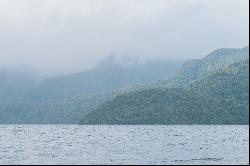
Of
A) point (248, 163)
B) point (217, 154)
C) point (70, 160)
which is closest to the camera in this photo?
point (248, 163)

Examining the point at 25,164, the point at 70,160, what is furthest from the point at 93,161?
the point at 25,164

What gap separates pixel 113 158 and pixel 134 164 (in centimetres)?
1799

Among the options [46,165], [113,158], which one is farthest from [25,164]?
[113,158]

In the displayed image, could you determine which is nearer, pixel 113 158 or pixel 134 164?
pixel 134 164

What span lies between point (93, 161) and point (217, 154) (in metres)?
39.1

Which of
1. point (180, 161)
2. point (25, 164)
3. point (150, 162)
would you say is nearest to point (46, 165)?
point (25, 164)

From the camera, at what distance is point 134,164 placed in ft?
395

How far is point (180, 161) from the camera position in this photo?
12812 centimetres

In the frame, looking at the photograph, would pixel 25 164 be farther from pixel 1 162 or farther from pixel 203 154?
pixel 203 154

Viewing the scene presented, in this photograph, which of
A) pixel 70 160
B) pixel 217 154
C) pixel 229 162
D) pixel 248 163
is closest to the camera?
pixel 248 163

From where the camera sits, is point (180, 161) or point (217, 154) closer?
point (180, 161)

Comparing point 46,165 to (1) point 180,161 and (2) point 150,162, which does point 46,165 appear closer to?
(2) point 150,162

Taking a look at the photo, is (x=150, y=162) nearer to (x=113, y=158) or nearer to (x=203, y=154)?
(x=113, y=158)

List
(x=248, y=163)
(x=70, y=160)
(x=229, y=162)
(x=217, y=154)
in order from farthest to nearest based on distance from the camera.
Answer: (x=217, y=154)
(x=70, y=160)
(x=229, y=162)
(x=248, y=163)
